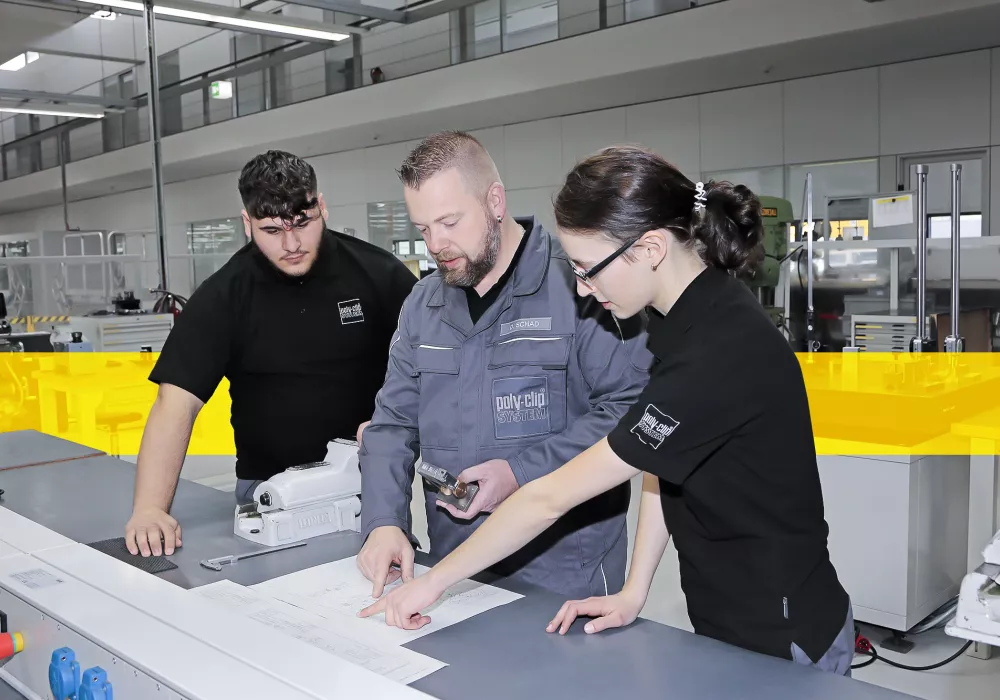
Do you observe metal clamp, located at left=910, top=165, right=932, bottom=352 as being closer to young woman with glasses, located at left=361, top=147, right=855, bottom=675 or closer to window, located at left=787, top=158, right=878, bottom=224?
young woman with glasses, located at left=361, top=147, right=855, bottom=675

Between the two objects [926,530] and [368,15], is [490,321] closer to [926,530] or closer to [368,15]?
[926,530]

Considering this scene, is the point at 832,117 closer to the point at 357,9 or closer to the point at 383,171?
the point at 357,9

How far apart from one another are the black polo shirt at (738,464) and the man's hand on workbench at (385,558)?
447 mm

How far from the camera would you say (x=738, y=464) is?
1108mm

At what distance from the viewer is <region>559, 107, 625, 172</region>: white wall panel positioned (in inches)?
332

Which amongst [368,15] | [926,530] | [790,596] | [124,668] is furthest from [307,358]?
[368,15]

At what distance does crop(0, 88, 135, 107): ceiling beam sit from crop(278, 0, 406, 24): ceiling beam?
10.8ft

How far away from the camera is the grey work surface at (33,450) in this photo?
7.94 feet

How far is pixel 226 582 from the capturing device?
140 cm

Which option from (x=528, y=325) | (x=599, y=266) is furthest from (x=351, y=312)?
(x=599, y=266)

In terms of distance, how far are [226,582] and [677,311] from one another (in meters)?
0.86

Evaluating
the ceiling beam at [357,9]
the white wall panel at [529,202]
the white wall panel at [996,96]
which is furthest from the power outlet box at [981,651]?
the white wall panel at [529,202]

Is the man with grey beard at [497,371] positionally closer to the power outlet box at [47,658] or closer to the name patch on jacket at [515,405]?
the name patch on jacket at [515,405]
